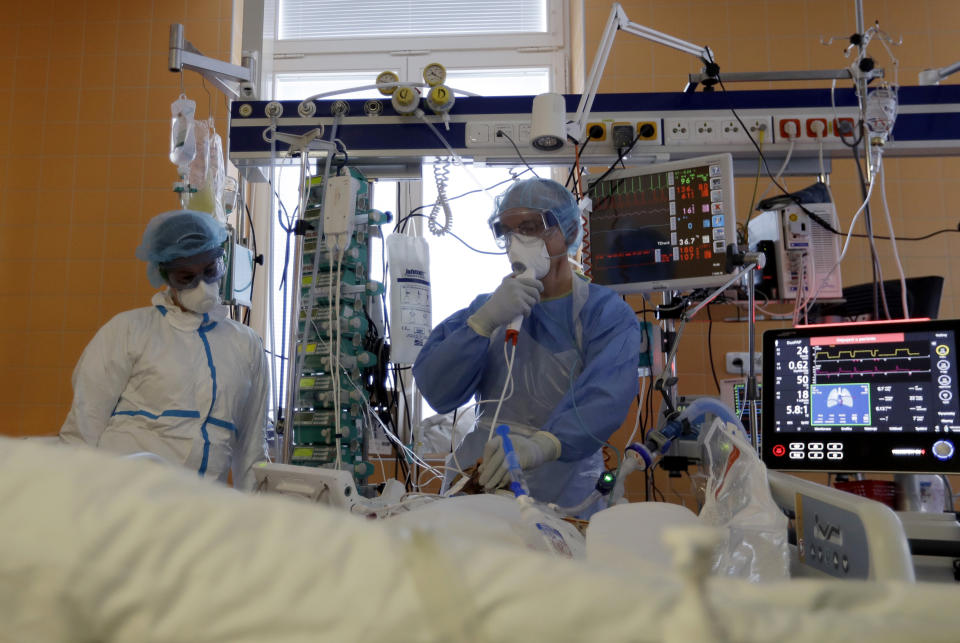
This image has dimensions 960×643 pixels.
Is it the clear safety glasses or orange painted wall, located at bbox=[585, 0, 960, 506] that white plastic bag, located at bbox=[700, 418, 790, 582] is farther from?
orange painted wall, located at bbox=[585, 0, 960, 506]

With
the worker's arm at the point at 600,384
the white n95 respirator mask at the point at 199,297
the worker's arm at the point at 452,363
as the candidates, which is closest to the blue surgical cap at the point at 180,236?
the white n95 respirator mask at the point at 199,297

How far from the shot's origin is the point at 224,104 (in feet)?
13.7

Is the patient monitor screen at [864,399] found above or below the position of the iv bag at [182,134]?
below

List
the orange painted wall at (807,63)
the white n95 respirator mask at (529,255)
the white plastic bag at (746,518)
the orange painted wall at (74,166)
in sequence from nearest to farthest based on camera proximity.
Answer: the white plastic bag at (746,518) < the white n95 respirator mask at (529,255) < the orange painted wall at (807,63) < the orange painted wall at (74,166)

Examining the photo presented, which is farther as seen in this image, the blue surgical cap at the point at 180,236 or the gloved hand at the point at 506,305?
the blue surgical cap at the point at 180,236

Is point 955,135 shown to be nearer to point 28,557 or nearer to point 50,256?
point 28,557

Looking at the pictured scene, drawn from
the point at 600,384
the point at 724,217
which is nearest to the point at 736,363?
the point at 724,217

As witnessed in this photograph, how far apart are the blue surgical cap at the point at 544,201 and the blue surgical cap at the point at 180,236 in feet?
3.26

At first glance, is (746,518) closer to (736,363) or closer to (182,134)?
(182,134)

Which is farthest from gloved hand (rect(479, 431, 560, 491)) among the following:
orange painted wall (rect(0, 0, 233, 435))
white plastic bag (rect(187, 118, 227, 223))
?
orange painted wall (rect(0, 0, 233, 435))

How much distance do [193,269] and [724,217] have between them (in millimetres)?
1784

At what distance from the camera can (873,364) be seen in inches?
61.2

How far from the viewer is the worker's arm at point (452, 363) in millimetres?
1971

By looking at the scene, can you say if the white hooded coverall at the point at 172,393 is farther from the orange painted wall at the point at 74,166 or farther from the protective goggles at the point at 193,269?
the orange painted wall at the point at 74,166
